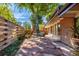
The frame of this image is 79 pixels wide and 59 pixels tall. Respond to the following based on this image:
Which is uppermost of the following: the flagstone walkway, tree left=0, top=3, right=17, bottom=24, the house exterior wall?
tree left=0, top=3, right=17, bottom=24

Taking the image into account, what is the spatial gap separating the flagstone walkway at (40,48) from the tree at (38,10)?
9.5 inches

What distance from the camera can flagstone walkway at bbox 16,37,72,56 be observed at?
338 cm

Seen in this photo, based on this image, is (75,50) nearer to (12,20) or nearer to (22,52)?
(22,52)

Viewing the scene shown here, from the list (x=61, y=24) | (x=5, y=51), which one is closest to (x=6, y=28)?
(x=5, y=51)

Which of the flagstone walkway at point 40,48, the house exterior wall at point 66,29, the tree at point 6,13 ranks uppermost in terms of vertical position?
the tree at point 6,13

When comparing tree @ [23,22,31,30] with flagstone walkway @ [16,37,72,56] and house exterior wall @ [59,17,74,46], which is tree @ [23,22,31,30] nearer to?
flagstone walkway @ [16,37,72,56]

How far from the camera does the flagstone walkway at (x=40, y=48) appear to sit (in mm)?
3377

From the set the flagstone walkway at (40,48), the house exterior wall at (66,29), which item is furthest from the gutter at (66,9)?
the flagstone walkway at (40,48)

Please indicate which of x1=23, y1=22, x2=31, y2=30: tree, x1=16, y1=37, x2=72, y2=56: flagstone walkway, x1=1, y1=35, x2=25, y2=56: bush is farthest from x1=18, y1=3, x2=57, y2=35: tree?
x1=1, y1=35, x2=25, y2=56: bush

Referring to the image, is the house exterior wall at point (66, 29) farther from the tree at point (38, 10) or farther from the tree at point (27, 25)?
the tree at point (27, 25)

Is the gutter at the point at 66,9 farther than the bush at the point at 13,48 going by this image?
No

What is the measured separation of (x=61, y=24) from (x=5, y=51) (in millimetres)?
1180

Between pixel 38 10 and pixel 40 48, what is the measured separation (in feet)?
2.35

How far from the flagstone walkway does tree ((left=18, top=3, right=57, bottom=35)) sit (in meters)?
0.24
